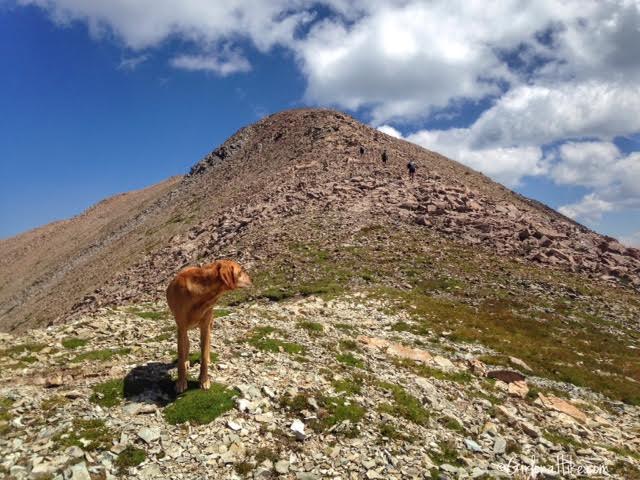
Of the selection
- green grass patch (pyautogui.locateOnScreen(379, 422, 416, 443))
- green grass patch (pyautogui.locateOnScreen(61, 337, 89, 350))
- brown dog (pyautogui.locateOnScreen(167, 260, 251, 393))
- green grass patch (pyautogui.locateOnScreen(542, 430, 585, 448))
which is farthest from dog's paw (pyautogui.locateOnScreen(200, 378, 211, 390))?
green grass patch (pyautogui.locateOnScreen(542, 430, 585, 448))

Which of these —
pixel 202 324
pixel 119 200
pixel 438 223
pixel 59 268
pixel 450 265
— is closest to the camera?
pixel 202 324

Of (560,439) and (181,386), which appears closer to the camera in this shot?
(181,386)

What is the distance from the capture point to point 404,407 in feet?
49.4

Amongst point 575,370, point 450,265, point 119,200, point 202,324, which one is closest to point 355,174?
point 450,265

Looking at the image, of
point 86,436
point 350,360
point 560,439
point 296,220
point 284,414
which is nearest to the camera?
point 86,436

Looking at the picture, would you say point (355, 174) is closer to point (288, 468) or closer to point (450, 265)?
point (450, 265)

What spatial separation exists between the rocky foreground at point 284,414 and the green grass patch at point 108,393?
56 millimetres

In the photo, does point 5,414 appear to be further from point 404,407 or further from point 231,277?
point 404,407

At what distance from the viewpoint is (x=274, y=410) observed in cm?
1384

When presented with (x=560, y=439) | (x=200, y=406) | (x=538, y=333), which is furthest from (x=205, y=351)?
(x=538, y=333)

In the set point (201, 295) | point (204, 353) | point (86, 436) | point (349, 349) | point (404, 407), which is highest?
point (201, 295)

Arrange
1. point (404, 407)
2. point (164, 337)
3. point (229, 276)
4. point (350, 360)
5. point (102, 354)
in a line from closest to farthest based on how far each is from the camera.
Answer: point (229, 276) → point (404, 407) → point (102, 354) → point (350, 360) → point (164, 337)

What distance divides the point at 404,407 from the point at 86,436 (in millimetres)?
9412

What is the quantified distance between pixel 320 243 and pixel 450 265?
11.4 metres
